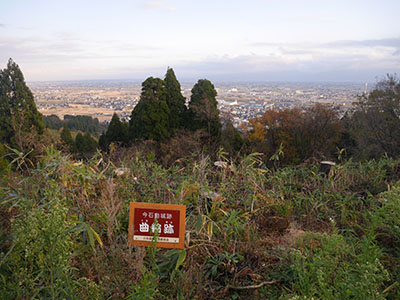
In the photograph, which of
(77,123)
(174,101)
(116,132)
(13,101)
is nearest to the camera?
(13,101)

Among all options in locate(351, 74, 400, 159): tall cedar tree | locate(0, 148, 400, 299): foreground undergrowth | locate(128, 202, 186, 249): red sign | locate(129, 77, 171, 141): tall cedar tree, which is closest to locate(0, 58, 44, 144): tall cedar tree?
locate(129, 77, 171, 141): tall cedar tree

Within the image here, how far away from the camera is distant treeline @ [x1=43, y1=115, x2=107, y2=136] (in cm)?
2980

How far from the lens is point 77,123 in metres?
33.4

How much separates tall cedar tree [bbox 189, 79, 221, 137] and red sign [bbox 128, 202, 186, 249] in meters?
13.1

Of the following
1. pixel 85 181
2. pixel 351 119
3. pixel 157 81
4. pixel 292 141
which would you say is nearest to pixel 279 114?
pixel 292 141

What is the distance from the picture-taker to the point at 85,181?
287cm

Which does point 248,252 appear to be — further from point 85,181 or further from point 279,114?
point 279,114

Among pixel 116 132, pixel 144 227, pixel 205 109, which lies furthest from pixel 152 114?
pixel 144 227

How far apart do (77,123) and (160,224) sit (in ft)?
112

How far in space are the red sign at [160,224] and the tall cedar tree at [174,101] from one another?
1477 centimetres

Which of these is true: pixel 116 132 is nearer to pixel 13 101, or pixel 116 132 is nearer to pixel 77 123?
pixel 13 101

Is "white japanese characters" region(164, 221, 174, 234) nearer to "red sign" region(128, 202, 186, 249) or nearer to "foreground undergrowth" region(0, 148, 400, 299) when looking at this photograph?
"red sign" region(128, 202, 186, 249)

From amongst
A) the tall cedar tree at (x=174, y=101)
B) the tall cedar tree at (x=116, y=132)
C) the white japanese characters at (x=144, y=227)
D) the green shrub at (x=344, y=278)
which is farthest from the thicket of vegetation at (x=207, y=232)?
the tall cedar tree at (x=116, y=132)

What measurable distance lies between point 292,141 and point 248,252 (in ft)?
55.9
